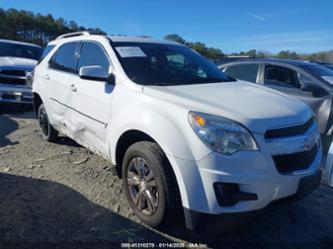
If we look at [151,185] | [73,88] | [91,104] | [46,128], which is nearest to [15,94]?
[46,128]

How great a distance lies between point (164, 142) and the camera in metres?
2.71

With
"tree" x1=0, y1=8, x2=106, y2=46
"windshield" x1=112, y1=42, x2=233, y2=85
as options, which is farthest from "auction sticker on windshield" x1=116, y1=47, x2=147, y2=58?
"tree" x1=0, y1=8, x2=106, y2=46

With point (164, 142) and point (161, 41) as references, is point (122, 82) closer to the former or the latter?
point (164, 142)

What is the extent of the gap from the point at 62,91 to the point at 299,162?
323 centimetres

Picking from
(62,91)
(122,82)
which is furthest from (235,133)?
(62,91)

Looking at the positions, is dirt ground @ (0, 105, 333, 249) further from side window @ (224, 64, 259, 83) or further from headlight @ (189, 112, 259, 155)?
side window @ (224, 64, 259, 83)

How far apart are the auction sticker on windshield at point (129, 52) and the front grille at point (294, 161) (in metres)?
2.01

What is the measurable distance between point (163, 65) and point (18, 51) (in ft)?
25.0

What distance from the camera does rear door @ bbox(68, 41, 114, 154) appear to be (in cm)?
359

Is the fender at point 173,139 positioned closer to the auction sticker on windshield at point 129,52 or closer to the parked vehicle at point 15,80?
the auction sticker on windshield at point 129,52

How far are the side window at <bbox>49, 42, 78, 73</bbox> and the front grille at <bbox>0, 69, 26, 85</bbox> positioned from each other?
347 centimetres

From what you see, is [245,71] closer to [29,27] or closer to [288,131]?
[288,131]

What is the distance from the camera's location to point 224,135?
250cm

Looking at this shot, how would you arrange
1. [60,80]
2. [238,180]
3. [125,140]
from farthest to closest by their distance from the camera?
[60,80] → [125,140] → [238,180]
